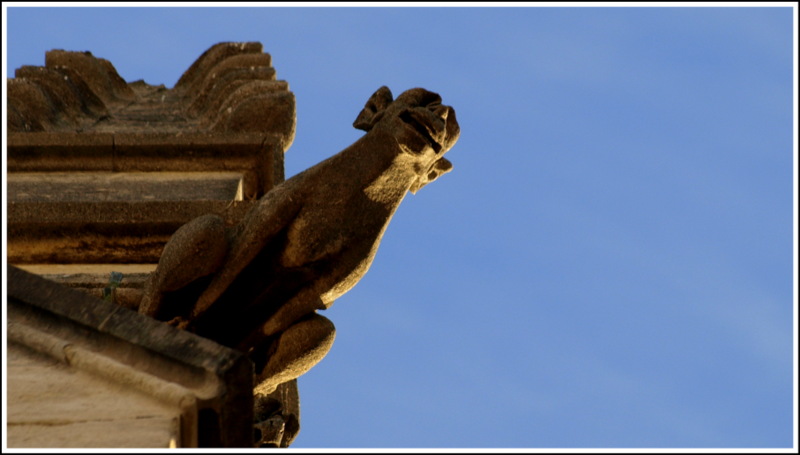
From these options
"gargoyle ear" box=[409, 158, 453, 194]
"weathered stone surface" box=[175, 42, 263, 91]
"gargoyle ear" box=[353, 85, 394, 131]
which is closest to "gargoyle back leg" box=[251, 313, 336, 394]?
"gargoyle ear" box=[409, 158, 453, 194]

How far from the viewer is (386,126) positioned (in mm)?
7203

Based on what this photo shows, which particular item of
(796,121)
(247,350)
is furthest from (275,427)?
(796,121)

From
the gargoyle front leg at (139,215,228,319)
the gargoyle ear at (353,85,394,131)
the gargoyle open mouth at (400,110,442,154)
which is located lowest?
the gargoyle front leg at (139,215,228,319)

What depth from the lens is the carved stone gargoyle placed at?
283 inches

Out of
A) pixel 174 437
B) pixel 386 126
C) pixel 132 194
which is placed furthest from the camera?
pixel 132 194

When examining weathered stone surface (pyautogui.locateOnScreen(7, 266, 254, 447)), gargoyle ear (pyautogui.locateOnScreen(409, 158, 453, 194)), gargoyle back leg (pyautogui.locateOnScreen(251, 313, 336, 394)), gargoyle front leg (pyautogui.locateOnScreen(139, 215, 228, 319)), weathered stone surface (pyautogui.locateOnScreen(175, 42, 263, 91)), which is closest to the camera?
weathered stone surface (pyautogui.locateOnScreen(7, 266, 254, 447))

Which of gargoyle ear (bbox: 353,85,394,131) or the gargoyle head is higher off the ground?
gargoyle ear (bbox: 353,85,394,131)

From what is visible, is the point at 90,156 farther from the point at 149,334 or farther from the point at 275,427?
the point at 149,334

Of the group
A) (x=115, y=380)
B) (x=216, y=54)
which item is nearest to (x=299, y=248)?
(x=115, y=380)

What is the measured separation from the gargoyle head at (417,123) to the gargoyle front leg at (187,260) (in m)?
0.73

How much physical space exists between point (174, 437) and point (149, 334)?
0.49 meters

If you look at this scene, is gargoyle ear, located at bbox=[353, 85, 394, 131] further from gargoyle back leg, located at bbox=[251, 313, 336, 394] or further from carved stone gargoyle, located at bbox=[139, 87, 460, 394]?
gargoyle back leg, located at bbox=[251, 313, 336, 394]

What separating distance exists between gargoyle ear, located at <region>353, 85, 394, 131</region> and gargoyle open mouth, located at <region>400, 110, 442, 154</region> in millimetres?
168

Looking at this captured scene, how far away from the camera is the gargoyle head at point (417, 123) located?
7156mm
